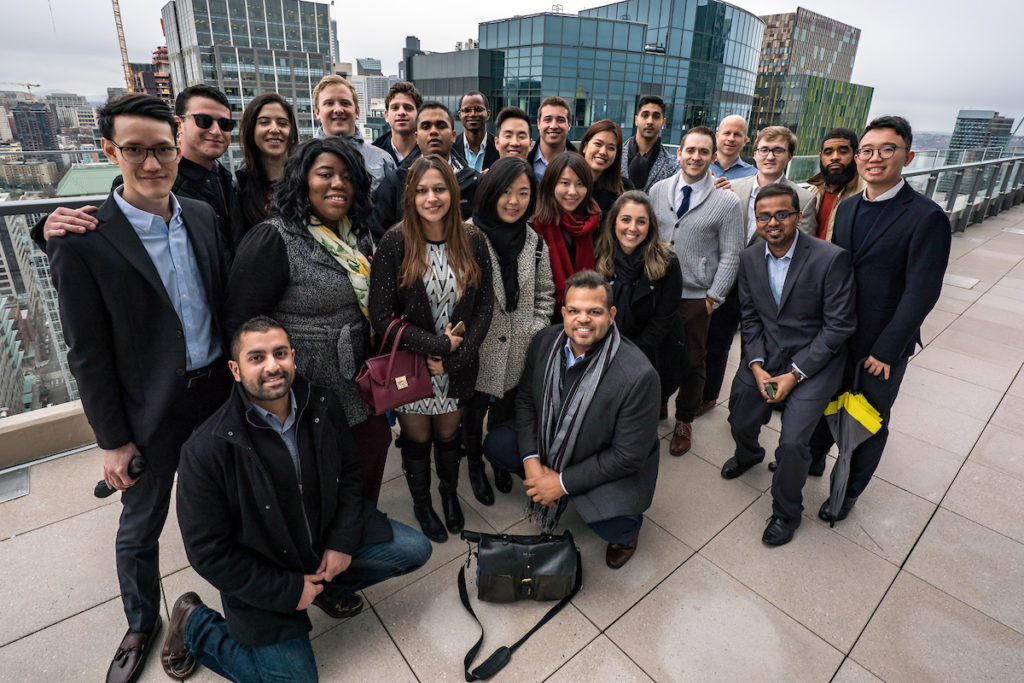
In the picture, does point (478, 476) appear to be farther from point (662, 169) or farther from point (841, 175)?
point (841, 175)

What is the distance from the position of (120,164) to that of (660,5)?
41476mm

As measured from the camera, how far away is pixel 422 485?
273 centimetres

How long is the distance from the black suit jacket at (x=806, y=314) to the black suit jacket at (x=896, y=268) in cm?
9

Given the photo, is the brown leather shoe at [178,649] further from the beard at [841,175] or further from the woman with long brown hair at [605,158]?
the beard at [841,175]

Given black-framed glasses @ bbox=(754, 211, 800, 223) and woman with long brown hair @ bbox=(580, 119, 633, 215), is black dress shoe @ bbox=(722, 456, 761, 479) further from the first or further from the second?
woman with long brown hair @ bbox=(580, 119, 633, 215)

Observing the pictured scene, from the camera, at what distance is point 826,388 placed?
8.73 ft

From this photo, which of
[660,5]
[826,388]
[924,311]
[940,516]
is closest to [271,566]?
[826,388]

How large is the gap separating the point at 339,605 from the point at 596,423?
1.41m

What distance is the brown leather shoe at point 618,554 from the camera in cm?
252

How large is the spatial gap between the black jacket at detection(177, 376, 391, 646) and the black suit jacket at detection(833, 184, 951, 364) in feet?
8.63

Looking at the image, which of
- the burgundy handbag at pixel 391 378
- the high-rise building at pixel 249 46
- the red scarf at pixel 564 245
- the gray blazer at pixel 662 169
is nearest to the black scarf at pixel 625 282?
the red scarf at pixel 564 245

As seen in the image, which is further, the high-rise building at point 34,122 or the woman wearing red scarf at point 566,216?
the high-rise building at point 34,122

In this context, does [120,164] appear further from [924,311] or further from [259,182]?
[924,311]

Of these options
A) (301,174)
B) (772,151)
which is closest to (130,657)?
(301,174)
